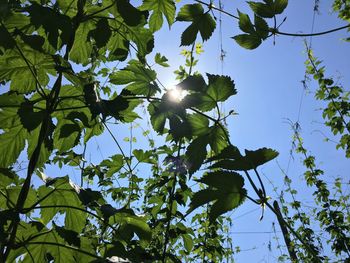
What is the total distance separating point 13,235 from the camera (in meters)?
1.02

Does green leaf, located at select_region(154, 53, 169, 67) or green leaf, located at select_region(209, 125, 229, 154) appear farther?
green leaf, located at select_region(154, 53, 169, 67)

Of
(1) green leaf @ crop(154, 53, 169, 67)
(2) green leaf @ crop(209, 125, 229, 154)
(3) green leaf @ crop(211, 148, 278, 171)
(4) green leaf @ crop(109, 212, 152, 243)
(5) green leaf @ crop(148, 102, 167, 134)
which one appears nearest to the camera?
(3) green leaf @ crop(211, 148, 278, 171)

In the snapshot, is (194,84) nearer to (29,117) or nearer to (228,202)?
(228,202)

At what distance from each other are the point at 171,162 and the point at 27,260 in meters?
0.63

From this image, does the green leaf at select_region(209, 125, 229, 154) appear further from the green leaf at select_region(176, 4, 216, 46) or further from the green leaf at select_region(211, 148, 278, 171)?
the green leaf at select_region(176, 4, 216, 46)

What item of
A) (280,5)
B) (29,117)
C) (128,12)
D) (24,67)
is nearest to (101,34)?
(128,12)

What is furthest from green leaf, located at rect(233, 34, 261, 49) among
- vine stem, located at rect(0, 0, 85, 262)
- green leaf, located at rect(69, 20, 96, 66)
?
green leaf, located at rect(69, 20, 96, 66)

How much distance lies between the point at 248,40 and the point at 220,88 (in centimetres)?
14

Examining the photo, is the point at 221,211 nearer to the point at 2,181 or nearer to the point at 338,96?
the point at 2,181

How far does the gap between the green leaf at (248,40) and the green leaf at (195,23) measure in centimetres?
34

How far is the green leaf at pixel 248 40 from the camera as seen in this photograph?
3.02 ft

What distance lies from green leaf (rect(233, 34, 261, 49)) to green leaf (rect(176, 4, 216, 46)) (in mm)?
340

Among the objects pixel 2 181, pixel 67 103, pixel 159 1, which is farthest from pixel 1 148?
pixel 159 1

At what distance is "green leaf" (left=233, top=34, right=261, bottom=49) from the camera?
920 millimetres
